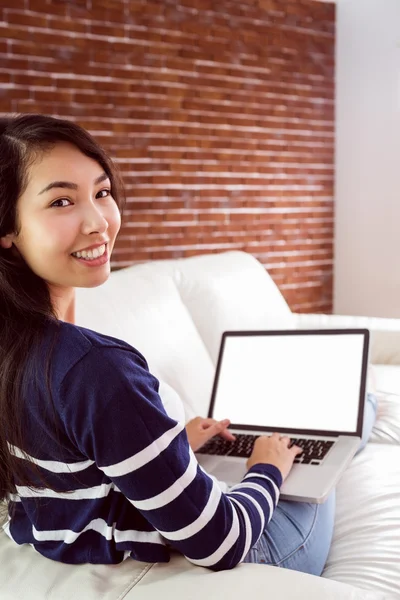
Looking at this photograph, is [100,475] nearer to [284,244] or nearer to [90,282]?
[90,282]

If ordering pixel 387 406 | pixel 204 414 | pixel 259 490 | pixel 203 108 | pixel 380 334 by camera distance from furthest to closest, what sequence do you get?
pixel 203 108 → pixel 380 334 → pixel 387 406 → pixel 204 414 → pixel 259 490

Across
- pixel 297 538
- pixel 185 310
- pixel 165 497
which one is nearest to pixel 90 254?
pixel 165 497

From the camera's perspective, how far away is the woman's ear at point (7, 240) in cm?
110

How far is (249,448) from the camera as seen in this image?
1646 mm

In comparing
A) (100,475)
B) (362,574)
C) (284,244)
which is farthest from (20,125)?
(284,244)

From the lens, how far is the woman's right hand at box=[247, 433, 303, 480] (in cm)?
131

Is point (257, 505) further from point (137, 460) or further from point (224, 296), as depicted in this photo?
point (224, 296)

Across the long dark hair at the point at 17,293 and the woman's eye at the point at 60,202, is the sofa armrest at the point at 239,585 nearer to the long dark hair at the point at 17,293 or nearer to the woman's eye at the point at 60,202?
the long dark hair at the point at 17,293

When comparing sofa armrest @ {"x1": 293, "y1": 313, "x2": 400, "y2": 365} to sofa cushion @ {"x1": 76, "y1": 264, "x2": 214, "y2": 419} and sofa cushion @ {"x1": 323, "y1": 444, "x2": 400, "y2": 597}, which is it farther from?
sofa cushion @ {"x1": 323, "y1": 444, "x2": 400, "y2": 597}

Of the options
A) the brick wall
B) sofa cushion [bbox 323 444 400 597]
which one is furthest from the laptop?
the brick wall

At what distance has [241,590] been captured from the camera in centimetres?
98

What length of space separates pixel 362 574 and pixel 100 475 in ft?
1.93

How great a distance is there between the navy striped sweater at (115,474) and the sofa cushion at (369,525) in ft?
1.15

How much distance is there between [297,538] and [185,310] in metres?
1.19
